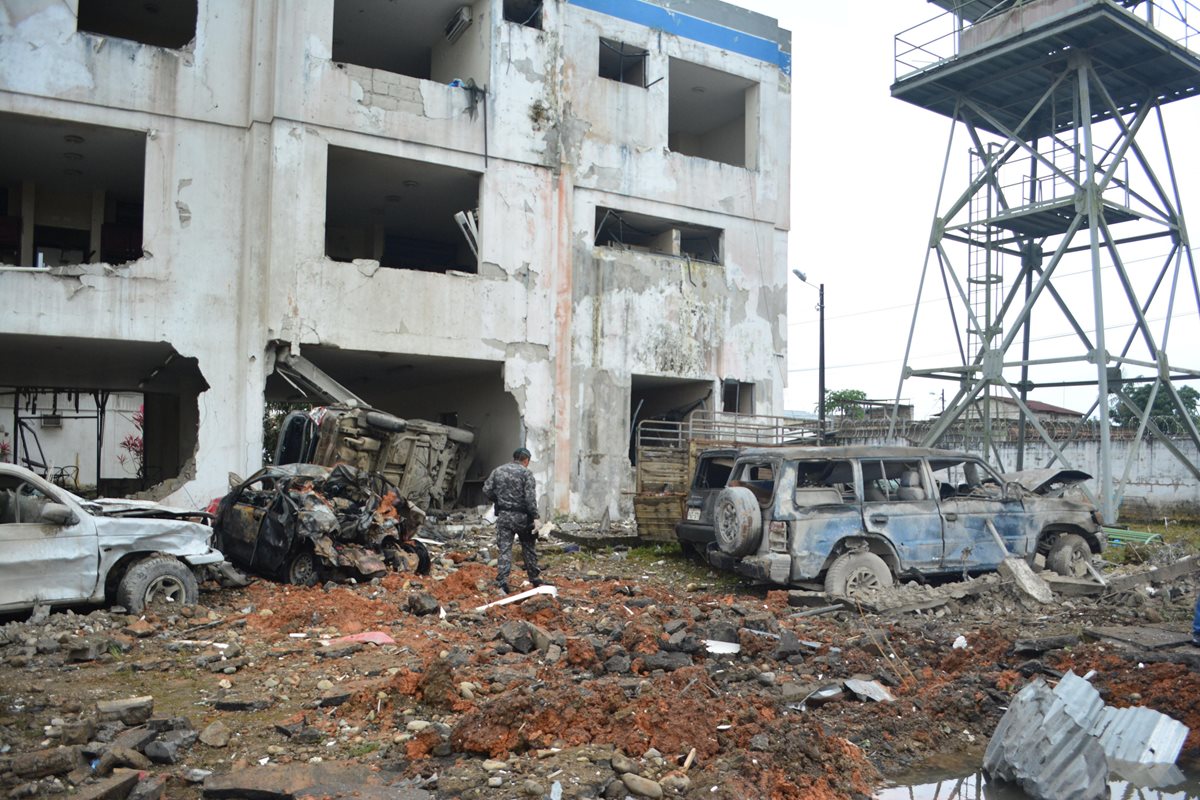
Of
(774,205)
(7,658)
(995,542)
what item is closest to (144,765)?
(7,658)

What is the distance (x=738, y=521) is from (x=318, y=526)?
481 cm

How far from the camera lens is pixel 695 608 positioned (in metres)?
9.05

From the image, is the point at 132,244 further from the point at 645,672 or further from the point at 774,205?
the point at 645,672

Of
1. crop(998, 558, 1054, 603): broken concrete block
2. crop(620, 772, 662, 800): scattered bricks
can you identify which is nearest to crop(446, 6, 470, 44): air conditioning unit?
crop(998, 558, 1054, 603): broken concrete block

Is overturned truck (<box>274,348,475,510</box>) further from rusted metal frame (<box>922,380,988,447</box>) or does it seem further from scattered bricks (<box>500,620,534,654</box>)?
rusted metal frame (<box>922,380,988,447</box>)

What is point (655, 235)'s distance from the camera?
22219mm

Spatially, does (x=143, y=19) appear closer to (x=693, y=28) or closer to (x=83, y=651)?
(x=693, y=28)

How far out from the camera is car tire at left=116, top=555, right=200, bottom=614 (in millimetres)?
8852

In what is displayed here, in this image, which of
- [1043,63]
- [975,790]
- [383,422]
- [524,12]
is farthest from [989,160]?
[975,790]

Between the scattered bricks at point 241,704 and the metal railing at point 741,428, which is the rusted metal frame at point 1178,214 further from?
the scattered bricks at point 241,704

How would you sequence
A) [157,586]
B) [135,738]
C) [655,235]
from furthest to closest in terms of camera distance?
1. [655,235]
2. [157,586]
3. [135,738]

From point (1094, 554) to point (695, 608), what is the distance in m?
6.04

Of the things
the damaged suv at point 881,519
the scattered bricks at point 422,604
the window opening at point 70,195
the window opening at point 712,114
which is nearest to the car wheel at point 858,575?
the damaged suv at point 881,519

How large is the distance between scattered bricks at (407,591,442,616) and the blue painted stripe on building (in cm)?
1481
